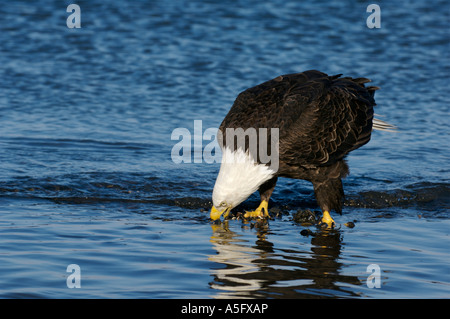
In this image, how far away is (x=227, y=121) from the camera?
261 inches

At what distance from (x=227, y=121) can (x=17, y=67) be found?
680 centimetres

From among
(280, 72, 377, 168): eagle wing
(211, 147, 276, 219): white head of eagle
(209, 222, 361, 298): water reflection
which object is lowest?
(209, 222, 361, 298): water reflection

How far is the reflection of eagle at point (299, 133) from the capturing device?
6445mm

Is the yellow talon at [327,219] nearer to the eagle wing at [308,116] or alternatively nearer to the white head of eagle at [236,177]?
the eagle wing at [308,116]

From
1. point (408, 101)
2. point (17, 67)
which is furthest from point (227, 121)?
point (17, 67)

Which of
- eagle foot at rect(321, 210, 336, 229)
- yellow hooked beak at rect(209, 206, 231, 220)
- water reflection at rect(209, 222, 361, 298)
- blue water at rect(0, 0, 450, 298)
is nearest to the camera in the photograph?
water reflection at rect(209, 222, 361, 298)

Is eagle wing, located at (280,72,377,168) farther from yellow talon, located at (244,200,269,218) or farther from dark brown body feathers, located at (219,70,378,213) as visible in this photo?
yellow talon, located at (244,200,269,218)

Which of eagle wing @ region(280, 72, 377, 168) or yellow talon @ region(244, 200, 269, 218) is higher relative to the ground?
eagle wing @ region(280, 72, 377, 168)

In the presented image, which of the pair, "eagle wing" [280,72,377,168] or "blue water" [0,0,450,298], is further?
"eagle wing" [280,72,377,168]

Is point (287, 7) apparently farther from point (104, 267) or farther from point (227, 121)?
point (104, 267)

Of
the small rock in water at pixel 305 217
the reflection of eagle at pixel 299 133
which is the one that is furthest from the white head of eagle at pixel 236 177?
the small rock in water at pixel 305 217

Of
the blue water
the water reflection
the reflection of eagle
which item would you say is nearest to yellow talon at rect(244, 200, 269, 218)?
the reflection of eagle

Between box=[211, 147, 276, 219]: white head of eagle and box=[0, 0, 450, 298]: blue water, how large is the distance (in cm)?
31

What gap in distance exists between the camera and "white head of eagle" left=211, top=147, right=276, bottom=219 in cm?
638
